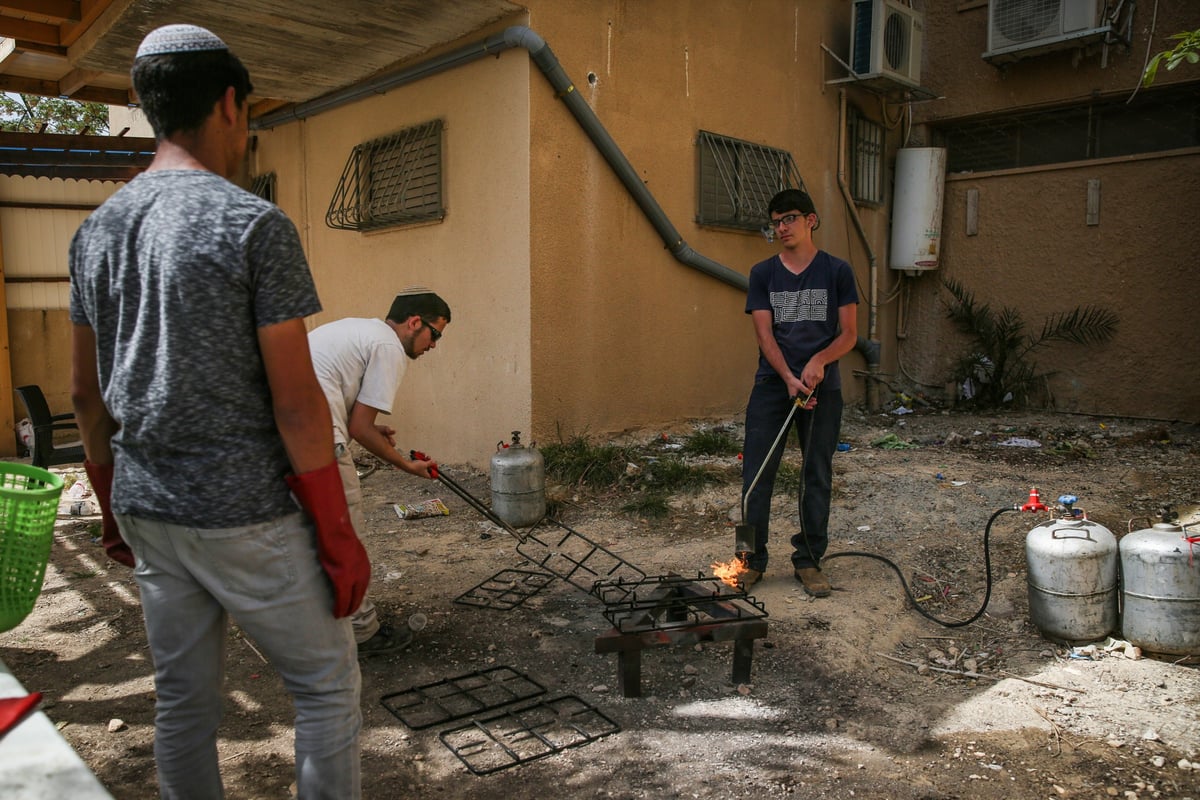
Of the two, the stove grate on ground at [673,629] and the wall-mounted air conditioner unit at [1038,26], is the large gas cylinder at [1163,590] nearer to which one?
the stove grate on ground at [673,629]

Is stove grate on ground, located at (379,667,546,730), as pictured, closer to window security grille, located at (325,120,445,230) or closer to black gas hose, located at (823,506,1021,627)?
black gas hose, located at (823,506,1021,627)

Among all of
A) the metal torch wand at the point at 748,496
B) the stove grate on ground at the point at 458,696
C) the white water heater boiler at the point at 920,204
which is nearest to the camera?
the stove grate on ground at the point at 458,696

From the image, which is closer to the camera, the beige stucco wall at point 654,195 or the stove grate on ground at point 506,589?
the stove grate on ground at point 506,589

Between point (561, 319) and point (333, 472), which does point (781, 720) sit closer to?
point (333, 472)

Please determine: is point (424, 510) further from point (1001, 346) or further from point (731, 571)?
point (1001, 346)

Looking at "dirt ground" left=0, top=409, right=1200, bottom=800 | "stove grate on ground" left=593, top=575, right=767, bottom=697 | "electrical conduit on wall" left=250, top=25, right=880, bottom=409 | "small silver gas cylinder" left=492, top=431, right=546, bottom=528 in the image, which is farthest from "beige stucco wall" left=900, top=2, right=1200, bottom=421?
"stove grate on ground" left=593, top=575, right=767, bottom=697

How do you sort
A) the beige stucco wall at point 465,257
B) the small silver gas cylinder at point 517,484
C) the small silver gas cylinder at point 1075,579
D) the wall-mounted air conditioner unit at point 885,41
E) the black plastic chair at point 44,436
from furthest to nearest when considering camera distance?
the wall-mounted air conditioner unit at point 885,41, the beige stucco wall at point 465,257, the black plastic chair at point 44,436, the small silver gas cylinder at point 517,484, the small silver gas cylinder at point 1075,579

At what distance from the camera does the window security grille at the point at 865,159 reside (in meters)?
9.41

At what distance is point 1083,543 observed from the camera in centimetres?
368

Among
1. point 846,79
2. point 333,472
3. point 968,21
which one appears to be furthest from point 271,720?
point 968,21

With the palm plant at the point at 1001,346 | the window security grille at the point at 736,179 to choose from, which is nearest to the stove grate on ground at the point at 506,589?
the window security grille at the point at 736,179

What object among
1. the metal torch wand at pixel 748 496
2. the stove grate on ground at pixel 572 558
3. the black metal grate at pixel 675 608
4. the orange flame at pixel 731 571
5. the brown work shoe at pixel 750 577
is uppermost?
the metal torch wand at pixel 748 496

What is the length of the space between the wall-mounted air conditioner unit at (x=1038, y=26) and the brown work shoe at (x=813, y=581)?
270 inches

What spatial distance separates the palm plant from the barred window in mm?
1557
